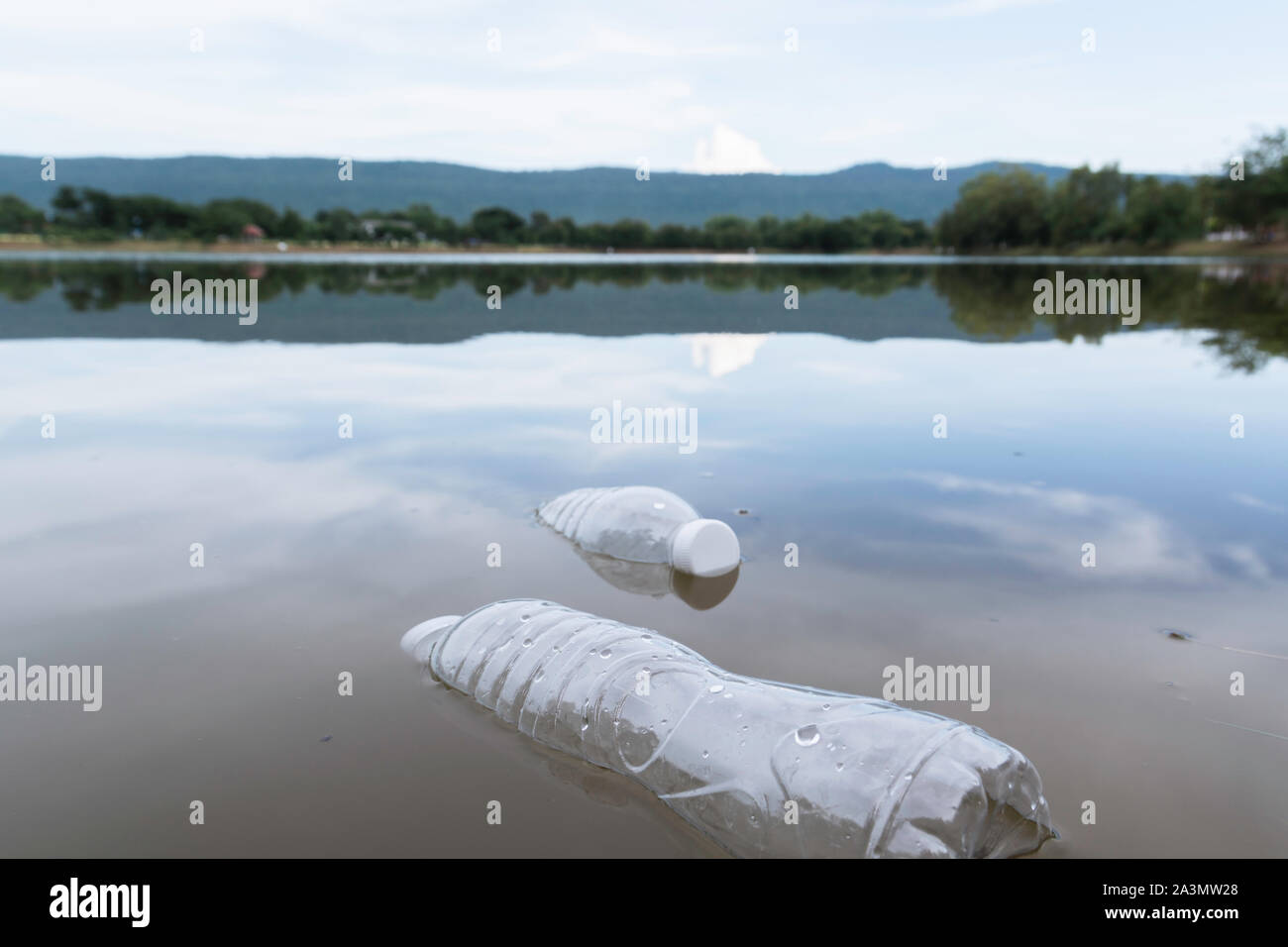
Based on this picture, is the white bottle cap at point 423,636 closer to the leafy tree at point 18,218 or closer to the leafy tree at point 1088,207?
the leafy tree at point 1088,207

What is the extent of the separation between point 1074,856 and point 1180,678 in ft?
6.01

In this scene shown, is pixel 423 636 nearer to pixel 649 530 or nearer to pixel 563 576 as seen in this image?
pixel 563 576

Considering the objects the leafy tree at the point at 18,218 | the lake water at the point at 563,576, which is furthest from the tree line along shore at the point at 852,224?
the lake water at the point at 563,576

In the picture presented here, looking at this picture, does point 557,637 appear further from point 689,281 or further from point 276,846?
point 689,281

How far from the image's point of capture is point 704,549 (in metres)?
6.08

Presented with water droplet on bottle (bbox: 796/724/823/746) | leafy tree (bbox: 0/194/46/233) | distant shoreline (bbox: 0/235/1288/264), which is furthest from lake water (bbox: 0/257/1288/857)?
leafy tree (bbox: 0/194/46/233)

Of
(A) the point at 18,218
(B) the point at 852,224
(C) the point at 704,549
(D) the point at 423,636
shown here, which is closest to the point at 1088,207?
(B) the point at 852,224

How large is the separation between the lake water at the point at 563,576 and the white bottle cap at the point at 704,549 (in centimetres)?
32

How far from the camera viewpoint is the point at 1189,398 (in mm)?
12594

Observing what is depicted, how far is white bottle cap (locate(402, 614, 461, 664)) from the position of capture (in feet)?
16.0

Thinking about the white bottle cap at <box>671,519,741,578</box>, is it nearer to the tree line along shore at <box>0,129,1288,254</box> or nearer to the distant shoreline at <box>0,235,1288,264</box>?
the distant shoreline at <box>0,235,1288,264</box>

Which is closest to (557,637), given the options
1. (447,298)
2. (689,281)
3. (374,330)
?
(374,330)
